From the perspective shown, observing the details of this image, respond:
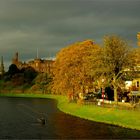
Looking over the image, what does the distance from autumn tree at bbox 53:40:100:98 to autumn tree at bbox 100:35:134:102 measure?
952cm

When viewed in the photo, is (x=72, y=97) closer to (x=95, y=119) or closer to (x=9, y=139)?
(x=95, y=119)

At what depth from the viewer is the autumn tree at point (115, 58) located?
106 m

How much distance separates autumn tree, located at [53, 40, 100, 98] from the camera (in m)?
118

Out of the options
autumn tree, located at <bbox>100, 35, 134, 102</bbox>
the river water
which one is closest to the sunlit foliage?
autumn tree, located at <bbox>100, 35, 134, 102</bbox>

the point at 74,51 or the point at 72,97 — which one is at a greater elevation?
the point at 74,51

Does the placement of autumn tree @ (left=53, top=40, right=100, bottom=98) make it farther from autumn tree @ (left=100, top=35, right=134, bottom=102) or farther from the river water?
the river water

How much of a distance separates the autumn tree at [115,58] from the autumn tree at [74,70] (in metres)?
9.52

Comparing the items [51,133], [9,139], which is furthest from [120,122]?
[9,139]

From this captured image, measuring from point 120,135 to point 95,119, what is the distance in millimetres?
23171

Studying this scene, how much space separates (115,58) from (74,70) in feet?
55.5

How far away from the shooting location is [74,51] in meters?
120

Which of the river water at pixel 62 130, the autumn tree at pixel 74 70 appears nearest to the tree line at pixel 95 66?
the autumn tree at pixel 74 70

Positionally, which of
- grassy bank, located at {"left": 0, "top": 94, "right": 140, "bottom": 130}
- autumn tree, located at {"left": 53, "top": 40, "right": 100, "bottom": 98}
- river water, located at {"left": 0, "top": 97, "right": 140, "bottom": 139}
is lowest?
river water, located at {"left": 0, "top": 97, "right": 140, "bottom": 139}

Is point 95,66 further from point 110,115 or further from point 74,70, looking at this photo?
point 110,115
